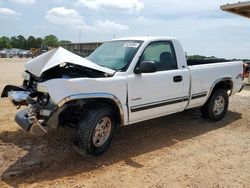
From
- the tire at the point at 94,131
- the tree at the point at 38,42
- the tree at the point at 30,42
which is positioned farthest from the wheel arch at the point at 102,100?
the tree at the point at 30,42

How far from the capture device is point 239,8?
15.1 m

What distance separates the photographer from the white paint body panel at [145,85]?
4934 millimetres

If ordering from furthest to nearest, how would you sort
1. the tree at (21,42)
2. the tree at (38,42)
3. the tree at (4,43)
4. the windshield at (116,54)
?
the tree at (4,43)
the tree at (21,42)
the tree at (38,42)
the windshield at (116,54)

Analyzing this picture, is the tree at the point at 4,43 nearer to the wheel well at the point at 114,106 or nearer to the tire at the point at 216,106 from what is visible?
the tire at the point at 216,106

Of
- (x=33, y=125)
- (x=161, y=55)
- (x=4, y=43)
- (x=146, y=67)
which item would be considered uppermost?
(x=4, y=43)

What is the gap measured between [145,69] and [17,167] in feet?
8.23

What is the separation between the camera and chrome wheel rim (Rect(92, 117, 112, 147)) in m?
5.32

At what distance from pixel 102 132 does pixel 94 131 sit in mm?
240

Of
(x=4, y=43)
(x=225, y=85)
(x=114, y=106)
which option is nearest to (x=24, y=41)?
(x=4, y=43)

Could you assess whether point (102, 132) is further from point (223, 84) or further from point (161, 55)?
point (223, 84)

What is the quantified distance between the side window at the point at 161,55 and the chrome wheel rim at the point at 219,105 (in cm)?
185

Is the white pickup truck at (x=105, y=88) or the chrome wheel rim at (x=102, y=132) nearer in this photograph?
the white pickup truck at (x=105, y=88)

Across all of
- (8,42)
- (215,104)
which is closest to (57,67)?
(215,104)

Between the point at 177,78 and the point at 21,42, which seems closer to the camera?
the point at 177,78
